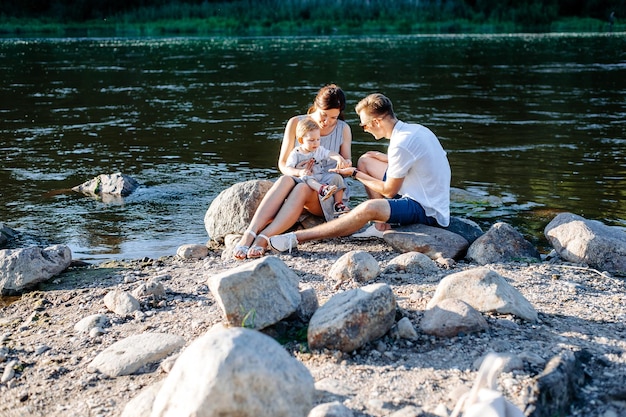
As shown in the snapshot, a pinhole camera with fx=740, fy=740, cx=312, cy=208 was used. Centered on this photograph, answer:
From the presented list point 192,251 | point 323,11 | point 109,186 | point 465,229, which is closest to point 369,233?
point 465,229

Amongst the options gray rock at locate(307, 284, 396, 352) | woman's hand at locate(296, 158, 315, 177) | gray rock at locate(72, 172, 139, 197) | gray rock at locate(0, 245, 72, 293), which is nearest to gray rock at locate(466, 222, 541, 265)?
woman's hand at locate(296, 158, 315, 177)

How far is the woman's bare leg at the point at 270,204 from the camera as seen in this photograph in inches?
280

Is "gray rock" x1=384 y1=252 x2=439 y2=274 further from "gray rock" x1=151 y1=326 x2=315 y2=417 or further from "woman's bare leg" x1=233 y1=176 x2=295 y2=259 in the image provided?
"gray rock" x1=151 y1=326 x2=315 y2=417

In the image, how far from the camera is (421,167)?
6980mm

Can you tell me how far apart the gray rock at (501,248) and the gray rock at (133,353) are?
3.06m

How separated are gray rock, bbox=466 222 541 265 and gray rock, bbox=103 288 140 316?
3090 millimetres

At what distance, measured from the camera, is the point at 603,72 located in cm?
2458

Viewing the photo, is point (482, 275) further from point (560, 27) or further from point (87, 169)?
point (560, 27)

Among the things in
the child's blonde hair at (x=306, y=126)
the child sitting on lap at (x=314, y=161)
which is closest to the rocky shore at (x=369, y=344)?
the child sitting on lap at (x=314, y=161)

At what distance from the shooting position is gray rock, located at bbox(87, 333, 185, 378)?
15.6 feet

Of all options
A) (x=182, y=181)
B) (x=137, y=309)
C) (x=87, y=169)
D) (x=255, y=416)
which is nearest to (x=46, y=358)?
(x=137, y=309)

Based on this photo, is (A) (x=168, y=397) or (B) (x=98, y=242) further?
(B) (x=98, y=242)

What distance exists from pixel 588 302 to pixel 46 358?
3.93 m

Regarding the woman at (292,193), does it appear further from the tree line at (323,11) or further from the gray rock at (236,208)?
the tree line at (323,11)
